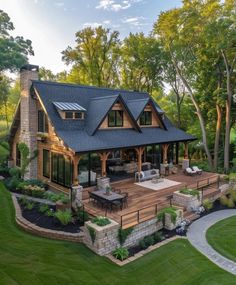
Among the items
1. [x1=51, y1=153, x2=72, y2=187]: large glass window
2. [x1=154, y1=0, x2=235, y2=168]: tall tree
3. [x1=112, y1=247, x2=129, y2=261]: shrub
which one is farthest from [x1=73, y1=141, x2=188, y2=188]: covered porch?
[x1=112, y1=247, x2=129, y2=261]: shrub

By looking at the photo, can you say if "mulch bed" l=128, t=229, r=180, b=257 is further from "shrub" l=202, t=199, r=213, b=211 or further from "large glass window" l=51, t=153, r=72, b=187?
"large glass window" l=51, t=153, r=72, b=187

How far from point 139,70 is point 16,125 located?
2258 centimetres

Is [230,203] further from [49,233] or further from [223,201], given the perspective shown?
[49,233]

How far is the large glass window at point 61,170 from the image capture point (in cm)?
1546

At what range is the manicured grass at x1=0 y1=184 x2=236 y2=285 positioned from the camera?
855 centimetres

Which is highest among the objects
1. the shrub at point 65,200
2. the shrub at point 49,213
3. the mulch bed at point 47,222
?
the shrub at point 65,200

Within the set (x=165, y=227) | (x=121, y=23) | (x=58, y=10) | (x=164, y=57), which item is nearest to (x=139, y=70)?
(x=164, y=57)

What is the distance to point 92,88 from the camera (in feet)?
71.4

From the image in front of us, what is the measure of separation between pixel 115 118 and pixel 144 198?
7252 millimetres

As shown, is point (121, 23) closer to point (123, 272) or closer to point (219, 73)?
point (219, 73)

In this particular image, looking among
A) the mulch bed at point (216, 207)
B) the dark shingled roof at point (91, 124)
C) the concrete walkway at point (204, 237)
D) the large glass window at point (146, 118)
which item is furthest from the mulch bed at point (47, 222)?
the large glass window at point (146, 118)

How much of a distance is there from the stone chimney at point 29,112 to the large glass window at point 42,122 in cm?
31

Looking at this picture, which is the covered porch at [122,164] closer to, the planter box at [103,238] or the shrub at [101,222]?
the shrub at [101,222]

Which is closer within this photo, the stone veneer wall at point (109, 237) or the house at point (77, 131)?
the stone veneer wall at point (109, 237)
